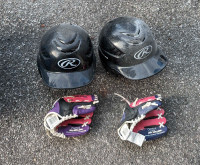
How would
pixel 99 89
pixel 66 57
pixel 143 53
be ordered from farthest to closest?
1. pixel 99 89
2. pixel 143 53
3. pixel 66 57

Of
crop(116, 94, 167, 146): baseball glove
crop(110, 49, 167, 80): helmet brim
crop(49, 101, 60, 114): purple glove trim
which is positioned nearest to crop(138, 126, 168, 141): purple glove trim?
crop(116, 94, 167, 146): baseball glove

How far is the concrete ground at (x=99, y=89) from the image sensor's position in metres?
2.54

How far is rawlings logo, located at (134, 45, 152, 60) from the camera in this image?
2.54m

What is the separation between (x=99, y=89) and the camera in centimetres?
289

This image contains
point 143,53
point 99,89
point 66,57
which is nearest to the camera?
point 66,57

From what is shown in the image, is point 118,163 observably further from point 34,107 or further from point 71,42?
point 71,42

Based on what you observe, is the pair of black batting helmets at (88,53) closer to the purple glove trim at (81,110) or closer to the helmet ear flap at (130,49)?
the helmet ear flap at (130,49)

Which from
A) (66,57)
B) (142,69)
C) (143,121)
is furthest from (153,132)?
(66,57)

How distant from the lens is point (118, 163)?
2.49 metres

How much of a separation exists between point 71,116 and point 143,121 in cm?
71

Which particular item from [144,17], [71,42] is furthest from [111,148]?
[144,17]

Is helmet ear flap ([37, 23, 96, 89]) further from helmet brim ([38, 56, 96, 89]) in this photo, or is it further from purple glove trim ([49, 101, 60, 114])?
purple glove trim ([49, 101, 60, 114])

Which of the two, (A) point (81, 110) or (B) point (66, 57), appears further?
(A) point (81, 110)

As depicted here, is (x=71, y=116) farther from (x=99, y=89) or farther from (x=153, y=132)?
(x=153, y=132)
